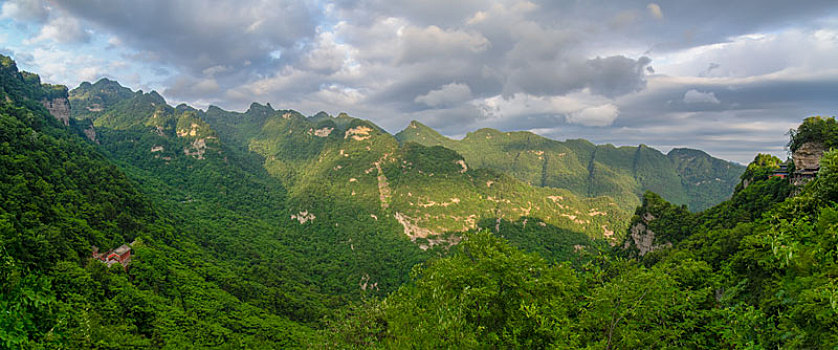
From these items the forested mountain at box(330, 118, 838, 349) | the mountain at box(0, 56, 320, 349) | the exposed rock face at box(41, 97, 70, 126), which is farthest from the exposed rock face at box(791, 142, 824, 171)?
the exposed rock face at box(41, 97, 70, 126)

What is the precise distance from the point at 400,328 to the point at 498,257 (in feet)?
20.7

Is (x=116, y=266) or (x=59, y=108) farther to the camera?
(x=59, y=108)

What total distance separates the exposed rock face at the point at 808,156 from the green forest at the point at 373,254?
54 cm

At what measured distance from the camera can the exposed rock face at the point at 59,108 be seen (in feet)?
345

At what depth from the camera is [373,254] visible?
11631cm

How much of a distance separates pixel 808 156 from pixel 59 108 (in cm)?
18499

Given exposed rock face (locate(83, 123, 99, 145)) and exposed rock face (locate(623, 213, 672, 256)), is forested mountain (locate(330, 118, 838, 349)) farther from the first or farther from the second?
exposed rock face (locate(83, 123, 99, 145))

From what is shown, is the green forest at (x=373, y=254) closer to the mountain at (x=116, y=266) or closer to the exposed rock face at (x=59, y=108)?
the mountain at (x=116, y=266)

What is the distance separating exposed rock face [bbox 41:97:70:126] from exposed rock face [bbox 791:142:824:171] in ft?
576

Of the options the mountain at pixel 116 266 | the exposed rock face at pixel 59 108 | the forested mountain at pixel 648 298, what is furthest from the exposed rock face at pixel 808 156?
the exposed rock face at pixel 59 108

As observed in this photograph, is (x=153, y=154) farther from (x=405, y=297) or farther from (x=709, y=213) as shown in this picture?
(x=709, y=213)

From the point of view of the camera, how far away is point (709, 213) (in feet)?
175

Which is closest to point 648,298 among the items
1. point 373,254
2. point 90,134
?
point 373,254

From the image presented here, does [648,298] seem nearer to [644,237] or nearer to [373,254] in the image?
[644,237]
